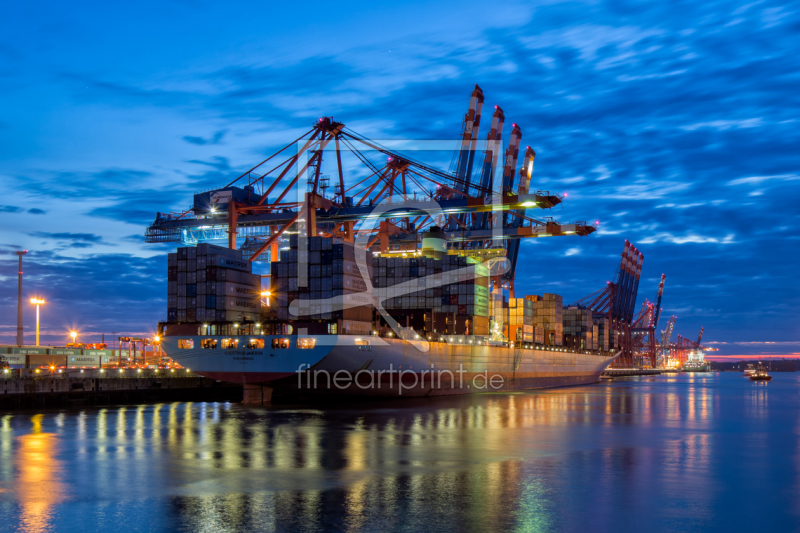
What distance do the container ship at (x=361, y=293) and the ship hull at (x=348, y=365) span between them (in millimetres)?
109

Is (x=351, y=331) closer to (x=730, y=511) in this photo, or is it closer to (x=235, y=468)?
(x=235, y=468)

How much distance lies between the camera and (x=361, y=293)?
4847 cm

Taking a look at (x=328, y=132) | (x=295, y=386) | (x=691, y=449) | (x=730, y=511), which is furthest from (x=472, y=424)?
(x=328, y=132)

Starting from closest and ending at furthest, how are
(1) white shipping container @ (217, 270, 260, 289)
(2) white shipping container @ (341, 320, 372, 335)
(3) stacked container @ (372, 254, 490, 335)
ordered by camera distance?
(2) white shipping container @ (341, 320, 372, 335) < (1) white shipping container @ (217, 270, 260, 289) < (3) stacked container @ (372, 254, 490, 335)

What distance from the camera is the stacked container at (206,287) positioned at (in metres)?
47.4

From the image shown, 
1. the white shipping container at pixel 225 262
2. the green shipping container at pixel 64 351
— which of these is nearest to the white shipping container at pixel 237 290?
the white shipping container at pixel 225 262

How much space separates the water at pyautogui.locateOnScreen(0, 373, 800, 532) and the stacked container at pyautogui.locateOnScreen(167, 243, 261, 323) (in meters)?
10.1

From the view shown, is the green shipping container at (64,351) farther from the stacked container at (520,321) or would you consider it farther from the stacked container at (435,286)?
the stacked container at (520,321)

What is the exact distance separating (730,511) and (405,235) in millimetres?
61151

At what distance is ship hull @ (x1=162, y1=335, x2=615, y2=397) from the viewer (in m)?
45.7

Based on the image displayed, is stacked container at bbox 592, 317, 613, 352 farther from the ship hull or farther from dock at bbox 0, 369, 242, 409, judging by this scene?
dock at bbox 0, 369, 242, 409

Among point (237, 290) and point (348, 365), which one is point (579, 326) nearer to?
point (348, 365)

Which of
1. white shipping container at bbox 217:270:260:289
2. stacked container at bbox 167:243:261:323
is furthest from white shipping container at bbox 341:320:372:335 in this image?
white shipping container at bbox 217:270:260:289

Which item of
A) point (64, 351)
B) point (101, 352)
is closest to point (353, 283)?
point (64, 351)
